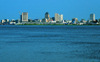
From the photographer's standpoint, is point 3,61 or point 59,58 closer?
point 3,61

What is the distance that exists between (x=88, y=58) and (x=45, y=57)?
11.6 feet

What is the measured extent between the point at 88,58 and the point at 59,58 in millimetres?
2361

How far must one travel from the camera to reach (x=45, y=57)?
2256 centimetres

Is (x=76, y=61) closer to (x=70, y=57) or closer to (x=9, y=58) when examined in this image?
(x=70, y=57)

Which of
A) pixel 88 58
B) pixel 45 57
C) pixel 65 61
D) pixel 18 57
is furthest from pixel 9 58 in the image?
pixel 88 58

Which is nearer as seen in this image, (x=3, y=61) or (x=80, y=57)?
(x=3, y=61)

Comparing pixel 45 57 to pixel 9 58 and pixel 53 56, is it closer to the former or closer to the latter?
pixel 53 56

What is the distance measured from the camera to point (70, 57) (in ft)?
74.5

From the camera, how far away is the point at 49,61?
20734 millimetres

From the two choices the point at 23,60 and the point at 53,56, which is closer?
the point at 23,60

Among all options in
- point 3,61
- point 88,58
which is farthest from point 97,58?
point 3,61

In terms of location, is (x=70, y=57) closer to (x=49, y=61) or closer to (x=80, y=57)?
(x=80, y=57)

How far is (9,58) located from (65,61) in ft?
15.1

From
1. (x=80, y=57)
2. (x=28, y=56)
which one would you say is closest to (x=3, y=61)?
(x=28, y=56)
